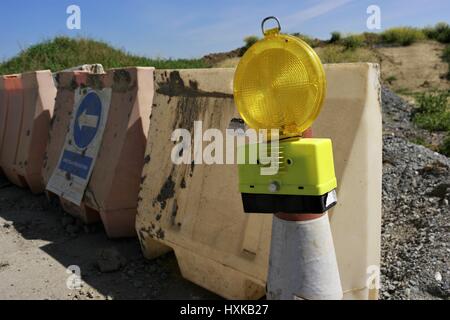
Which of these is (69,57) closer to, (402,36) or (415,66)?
(415,66)

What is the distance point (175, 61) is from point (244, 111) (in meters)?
20.3

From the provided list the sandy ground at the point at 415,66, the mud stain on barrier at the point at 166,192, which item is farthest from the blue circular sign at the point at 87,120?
the sandy ground at the point at 415,66

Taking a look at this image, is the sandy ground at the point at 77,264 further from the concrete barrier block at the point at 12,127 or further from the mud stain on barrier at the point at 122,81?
the concrete barrier block at the point at 12,127

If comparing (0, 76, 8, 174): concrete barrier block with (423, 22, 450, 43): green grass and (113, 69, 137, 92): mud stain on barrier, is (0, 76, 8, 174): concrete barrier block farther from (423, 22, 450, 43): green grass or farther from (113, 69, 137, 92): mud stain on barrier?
(423, 22, 450, 43): green grass

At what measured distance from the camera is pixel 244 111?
1899mm

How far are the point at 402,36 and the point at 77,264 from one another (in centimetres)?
2856

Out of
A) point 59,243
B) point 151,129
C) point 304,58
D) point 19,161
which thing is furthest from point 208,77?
point 19,161

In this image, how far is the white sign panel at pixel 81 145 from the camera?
13.8 ft

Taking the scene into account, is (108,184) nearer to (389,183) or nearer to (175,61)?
(389,183)

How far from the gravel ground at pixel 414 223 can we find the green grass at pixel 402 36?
82.4 ft

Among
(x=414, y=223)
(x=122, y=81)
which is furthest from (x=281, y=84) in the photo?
(x=122, y=81)

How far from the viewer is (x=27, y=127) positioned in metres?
5.67

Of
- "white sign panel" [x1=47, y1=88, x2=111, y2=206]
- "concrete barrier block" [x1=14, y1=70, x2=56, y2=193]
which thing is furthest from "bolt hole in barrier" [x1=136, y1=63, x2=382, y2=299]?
"concrete barrier block" [x1=14, y1=70, x2=56, y2=193]

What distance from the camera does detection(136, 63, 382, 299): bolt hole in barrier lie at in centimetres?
231
